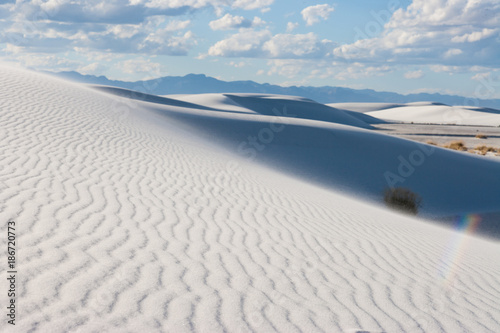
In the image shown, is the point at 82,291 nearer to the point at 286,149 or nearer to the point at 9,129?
the point at 9,129

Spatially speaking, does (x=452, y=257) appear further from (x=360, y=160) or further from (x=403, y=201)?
(x=360, y=160)

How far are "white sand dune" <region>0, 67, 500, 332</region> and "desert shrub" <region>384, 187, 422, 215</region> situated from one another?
3341 mm

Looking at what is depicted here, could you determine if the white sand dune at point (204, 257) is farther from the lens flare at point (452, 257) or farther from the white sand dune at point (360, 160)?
the white sand dune at point (360, 160)

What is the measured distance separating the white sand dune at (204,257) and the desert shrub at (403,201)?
132 inches

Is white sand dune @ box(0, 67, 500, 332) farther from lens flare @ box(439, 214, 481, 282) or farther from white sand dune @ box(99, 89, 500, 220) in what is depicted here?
white sand dune @ box(99, 89, 500, 220)

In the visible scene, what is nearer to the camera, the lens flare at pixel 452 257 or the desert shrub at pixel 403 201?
the lens flare at pixel 452 257

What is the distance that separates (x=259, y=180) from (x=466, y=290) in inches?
219

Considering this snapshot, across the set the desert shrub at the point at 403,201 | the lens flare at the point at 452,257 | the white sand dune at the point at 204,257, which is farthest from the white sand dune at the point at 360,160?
the white sand dune at the point at 204,257

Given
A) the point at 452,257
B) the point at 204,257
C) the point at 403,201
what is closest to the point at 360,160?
the point at 403,201

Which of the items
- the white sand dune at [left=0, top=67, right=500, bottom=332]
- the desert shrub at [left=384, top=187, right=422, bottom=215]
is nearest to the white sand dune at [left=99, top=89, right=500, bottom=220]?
the desert shrub at [left=384, top=187, right=422, bottom=215]

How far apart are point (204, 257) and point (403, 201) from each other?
27.8 ft

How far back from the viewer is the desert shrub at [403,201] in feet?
37.3

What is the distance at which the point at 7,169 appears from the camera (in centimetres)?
577

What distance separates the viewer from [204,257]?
4059mm
